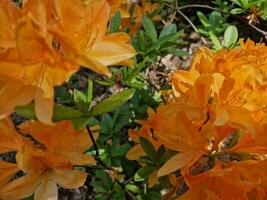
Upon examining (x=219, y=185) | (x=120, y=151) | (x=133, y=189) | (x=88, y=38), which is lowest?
(x=133, y=189)

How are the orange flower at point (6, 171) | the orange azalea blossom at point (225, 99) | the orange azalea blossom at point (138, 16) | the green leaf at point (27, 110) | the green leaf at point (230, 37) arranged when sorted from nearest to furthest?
the green leaf at point (27, 110), the orange azalea blossom at point (225, 99), the orange flower at point (6, 171), the green leaf at point (230, 37), the orange azalea blossom at point (138, 16)

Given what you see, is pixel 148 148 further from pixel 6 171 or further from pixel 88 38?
pixel 88 38

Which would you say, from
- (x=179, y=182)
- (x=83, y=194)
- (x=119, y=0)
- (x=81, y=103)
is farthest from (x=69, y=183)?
(x=83, y=194)

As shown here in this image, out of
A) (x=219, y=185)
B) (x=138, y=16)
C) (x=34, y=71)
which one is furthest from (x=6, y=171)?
(x=138, y=16)

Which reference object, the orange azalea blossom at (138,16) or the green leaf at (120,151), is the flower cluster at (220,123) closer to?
the green leaf at (120,151)

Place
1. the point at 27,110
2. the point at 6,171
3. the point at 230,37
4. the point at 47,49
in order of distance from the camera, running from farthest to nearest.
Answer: the point at 230,37, the point at 6,171, the point at 27,110, the point at 47,49

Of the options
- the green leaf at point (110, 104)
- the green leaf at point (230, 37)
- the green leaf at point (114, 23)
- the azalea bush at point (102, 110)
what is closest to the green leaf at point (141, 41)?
the green leaf at point (114, 23)
